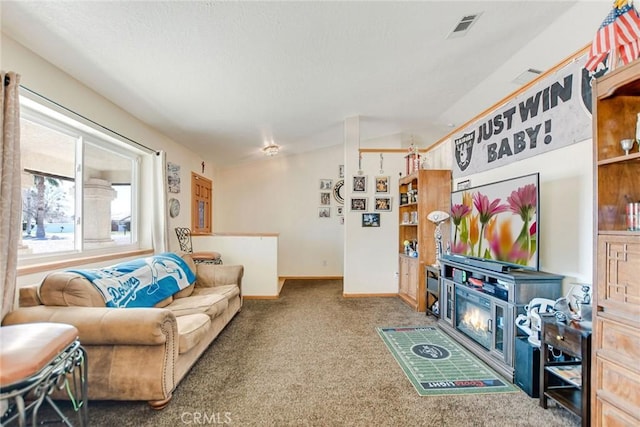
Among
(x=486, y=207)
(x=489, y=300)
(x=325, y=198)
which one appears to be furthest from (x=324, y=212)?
(x=489, y=300)

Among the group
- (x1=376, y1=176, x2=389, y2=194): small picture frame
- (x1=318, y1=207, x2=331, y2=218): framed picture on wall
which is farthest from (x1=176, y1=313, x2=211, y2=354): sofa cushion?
(x1=318, y1=207, x2=331, y2=218): framed picture on wall

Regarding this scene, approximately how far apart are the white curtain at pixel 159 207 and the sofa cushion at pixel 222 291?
78 centimetres

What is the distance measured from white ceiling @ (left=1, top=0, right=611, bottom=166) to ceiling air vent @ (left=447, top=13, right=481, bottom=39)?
0.05m

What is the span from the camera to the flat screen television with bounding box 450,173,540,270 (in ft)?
7.39

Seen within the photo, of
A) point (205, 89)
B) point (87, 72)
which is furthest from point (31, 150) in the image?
point (205, 89)

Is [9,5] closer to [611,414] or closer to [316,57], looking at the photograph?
[316,57]

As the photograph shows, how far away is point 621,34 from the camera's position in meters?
1.48

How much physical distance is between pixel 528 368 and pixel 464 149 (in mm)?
2503

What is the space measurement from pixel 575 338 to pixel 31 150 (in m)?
4.06

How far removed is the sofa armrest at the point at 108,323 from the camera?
1722 mm

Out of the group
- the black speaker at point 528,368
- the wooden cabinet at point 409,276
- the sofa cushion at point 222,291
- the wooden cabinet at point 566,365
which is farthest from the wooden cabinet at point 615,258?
the sofa cushion at point 222,291

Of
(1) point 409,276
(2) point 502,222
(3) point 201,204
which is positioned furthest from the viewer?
(3) point 201,204

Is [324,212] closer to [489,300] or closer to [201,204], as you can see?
[201,204]

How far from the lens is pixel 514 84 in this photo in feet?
10.5
